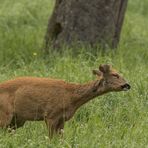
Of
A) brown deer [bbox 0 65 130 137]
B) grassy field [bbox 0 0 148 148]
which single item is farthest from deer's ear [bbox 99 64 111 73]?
grassy field [bbox 0 0 148 148]

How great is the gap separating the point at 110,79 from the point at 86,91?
0.32 metres

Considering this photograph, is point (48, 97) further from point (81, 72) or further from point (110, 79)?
point (81, 72)

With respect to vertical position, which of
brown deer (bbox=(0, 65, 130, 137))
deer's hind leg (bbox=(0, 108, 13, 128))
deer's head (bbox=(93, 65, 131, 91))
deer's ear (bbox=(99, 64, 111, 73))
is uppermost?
deer's ear (bbox=(99, 64, 111, 73))

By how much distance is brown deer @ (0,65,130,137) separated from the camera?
8.09 metres

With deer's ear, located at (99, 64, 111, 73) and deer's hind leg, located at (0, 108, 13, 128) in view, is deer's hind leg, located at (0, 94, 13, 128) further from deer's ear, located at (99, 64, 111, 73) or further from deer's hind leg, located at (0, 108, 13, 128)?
deer's ear, located at (99, 64, 111, 73)

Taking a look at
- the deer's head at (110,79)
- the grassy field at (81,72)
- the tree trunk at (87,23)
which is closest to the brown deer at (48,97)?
the deer's head at (110,79)

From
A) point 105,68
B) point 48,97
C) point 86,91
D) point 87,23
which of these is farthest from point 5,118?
point 87,23

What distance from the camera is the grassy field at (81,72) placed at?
7609 millimetres

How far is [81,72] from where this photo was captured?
34.6 feet

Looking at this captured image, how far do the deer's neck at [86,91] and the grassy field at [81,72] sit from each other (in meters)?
0.28

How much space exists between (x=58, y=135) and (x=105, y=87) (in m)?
0.89

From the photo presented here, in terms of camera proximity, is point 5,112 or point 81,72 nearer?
point 5,112

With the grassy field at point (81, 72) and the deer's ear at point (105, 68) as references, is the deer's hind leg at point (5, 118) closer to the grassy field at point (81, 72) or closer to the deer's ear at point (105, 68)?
the grassy field at point (81, 72)

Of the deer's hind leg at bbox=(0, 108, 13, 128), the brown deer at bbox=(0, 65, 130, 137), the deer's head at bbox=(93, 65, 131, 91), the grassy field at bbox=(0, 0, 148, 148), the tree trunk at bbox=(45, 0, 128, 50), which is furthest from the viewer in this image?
the tree trunk at bbox=(45, 0, 128, 50)
